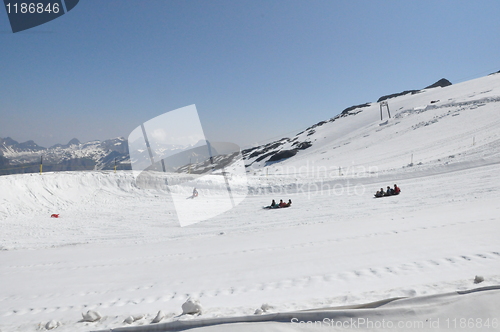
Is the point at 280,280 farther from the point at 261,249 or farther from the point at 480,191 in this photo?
the point at 480,191

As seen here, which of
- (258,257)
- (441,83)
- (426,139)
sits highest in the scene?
(441,83)

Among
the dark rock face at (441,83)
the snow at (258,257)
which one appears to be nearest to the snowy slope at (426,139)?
the snow at (258,257)

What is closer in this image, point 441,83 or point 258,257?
point 258,257

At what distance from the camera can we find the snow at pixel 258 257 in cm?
408

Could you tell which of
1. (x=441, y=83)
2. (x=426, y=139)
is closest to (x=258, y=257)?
(x=426, y=139)

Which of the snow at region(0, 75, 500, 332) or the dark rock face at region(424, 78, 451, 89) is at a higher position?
the dark rock face at region(424, 78, 451, 89)

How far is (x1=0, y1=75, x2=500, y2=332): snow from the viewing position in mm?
4078

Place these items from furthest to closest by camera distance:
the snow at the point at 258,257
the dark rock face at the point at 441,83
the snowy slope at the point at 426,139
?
the dark rock face at the point at 441,83 < the snowy slope at the point at 426,139 < the snow at the point at 258,257

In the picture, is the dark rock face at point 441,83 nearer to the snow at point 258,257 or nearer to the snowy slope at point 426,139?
the snowy slope at point 426,139

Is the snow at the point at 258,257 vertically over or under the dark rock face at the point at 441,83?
under

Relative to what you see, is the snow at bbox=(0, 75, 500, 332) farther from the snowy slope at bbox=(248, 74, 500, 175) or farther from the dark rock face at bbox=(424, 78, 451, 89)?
the dark rock face at bbox=(424, 78, 451, 89)

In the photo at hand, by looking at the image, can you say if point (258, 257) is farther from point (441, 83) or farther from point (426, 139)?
point (441, 83)

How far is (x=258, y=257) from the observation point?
7285 millimetres

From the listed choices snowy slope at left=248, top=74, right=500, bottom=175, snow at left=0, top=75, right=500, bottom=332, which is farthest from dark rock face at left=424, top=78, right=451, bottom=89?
snow at left=0, top=75, right=500, bottom=332
